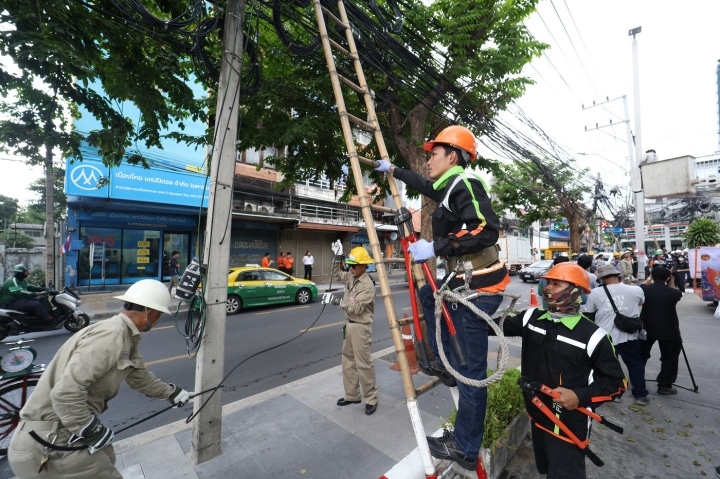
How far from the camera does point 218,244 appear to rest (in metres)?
3.01

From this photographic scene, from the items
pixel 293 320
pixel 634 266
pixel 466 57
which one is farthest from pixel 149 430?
pixel 634 266

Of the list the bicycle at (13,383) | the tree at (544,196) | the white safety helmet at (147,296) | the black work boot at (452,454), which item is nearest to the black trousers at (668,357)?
the black work boot at (452,454)

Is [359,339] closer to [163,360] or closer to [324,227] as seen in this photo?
[163,360]

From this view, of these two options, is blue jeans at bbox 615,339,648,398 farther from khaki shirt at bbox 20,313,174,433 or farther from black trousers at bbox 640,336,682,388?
khaki shirt at bbox 20,313,174,433

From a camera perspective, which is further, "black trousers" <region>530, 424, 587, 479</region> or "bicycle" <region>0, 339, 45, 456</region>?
"bicycle" <region>0, 339, 45, 456</region>

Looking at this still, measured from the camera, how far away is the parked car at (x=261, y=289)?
10.1m

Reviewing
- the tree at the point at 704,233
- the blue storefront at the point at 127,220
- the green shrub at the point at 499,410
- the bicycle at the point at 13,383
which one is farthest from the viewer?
the tree at the point at 704,233

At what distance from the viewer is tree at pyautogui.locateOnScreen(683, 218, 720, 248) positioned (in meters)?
15.6

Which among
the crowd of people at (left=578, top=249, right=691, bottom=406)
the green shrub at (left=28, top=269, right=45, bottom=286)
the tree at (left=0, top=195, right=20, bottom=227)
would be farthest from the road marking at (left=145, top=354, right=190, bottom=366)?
the tree at (left=0, top=195, right=20, bottom=227)

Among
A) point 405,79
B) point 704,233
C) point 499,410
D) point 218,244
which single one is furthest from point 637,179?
point 218,244

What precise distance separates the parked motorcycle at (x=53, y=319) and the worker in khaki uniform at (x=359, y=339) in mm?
6270

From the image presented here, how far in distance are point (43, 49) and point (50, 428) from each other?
3.35 meters

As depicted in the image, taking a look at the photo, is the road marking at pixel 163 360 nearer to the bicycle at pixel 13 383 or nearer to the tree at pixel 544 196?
the bicycle at pixel 13 383

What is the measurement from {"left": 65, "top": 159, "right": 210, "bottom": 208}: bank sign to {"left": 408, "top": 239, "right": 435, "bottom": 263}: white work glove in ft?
33.9
